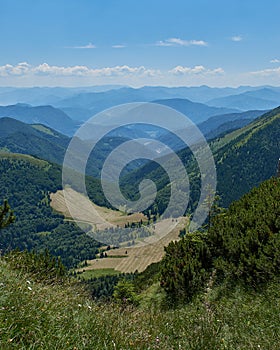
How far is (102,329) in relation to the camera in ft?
17.9

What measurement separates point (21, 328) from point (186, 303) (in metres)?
10.0

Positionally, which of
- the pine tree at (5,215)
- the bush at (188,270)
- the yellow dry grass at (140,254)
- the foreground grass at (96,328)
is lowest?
the yellow dry grass at (140,254)

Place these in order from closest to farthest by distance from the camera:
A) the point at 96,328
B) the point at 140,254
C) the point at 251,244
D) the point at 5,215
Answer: the point at 96,328, the point at 251,244, the point at 5,215, the point at 140,254

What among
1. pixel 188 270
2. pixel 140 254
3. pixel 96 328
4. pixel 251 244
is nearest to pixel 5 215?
pixel 188 270

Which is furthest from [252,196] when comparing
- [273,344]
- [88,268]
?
[88,268]

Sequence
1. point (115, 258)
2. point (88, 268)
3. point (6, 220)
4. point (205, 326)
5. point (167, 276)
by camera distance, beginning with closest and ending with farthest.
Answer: point (205, 326) → point (167, 276) → point (6, 220) → point (88, 268) → point (115, 258)

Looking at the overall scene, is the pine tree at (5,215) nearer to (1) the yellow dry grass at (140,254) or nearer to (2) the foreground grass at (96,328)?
(2) the foreground grass at (96,328)

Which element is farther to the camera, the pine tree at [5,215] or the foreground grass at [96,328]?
the pine tree at [5,215]

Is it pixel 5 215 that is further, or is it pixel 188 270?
pixel 5 215

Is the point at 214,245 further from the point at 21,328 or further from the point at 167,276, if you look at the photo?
the point at 21,328

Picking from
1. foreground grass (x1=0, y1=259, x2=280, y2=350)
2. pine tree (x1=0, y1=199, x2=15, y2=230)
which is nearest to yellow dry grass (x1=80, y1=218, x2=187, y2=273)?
pine tree (x1=0, y1=199, x2=15, y2=230)

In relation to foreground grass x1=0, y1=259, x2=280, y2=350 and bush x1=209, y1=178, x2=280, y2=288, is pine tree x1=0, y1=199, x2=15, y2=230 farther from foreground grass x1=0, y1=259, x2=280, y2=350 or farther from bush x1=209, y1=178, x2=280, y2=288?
foreground grass x1=0, y1=259, x2=280, y2=350

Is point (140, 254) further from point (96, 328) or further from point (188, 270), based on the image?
point (96, 328)

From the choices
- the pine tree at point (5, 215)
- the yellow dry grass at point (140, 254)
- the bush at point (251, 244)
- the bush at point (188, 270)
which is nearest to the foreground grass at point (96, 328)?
the bush at point (251, 244)
